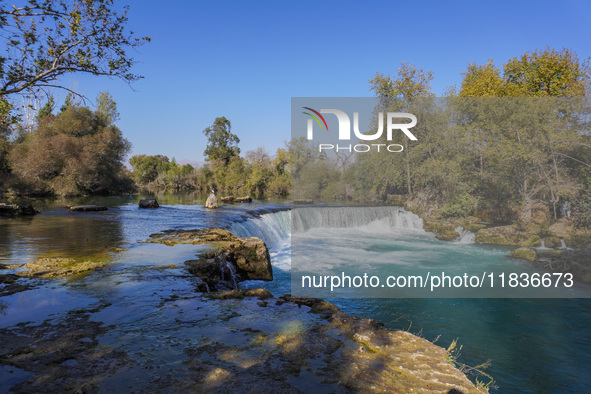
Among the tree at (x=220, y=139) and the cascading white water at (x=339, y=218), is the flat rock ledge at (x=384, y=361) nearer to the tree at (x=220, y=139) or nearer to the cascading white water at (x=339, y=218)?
the cascading white water at (x=339, y=218)

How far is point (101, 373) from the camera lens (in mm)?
2686

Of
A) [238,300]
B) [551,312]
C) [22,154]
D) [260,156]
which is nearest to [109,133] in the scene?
[22,154]

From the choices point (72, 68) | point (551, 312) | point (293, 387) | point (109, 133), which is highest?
point (109, 133)

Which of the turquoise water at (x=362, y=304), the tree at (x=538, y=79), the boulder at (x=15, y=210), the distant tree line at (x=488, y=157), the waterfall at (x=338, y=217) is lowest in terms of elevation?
the turquoise water at (x=362, y=304)

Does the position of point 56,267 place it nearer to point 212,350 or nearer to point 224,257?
point 224,257

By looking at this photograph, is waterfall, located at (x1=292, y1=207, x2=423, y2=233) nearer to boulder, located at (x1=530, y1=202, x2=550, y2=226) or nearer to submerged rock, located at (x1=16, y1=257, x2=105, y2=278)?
boulder, located at (x1=530, y1=202, x2=550, y2=226)

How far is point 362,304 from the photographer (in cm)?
781

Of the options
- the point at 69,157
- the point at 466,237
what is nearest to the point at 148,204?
the point at 69,157

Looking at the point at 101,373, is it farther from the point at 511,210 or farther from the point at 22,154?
the point at 22,154

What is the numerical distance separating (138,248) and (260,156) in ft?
147

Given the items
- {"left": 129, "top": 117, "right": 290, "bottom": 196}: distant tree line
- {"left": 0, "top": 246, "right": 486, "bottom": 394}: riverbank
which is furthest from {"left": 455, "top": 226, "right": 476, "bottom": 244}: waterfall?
{"left": 129, "top": 117, "right": 290, "bottom": 196}: distant tree line

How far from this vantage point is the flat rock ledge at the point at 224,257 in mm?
6434

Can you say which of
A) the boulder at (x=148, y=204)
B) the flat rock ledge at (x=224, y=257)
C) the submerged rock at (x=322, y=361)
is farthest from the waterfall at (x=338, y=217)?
the submerged rock at (x=322, y=361)

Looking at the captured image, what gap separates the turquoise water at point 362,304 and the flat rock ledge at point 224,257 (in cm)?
37
